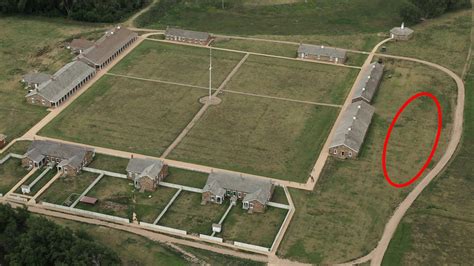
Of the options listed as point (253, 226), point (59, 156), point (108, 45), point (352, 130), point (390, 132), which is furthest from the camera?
point (108, 45)

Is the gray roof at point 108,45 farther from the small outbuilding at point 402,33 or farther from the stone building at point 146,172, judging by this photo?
the small outbuilding at point 402,33

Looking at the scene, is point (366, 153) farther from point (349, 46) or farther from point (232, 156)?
Result: point (349, 46)

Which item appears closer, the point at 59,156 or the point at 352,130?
the point at 59,156

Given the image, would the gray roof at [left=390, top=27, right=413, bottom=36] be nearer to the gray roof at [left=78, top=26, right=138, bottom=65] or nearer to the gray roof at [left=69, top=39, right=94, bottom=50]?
the gray roof at [left=78, top=26, right=138, bottom=65]

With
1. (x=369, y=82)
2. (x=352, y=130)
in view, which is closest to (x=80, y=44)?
(x=369, y=82)

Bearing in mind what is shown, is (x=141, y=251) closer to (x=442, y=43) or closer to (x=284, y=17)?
(x=442, y=43)

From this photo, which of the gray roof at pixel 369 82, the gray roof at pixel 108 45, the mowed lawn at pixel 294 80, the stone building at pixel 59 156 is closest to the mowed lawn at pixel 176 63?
the gray roof at pixel 108 45
